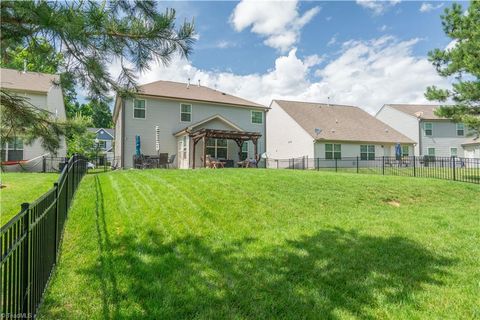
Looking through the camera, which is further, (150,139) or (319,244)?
(150,139)

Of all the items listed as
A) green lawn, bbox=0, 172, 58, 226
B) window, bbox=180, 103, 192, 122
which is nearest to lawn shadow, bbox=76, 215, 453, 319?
green lawn, bbox=0, 172, 58, 226

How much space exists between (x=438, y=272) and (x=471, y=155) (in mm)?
34507

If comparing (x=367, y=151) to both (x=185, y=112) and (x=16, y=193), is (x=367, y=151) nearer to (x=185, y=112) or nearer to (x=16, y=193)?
(x=185, y=112)

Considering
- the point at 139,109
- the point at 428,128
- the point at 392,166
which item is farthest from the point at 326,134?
the point at 139,109

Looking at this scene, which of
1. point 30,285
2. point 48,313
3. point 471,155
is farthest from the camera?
point 471,155

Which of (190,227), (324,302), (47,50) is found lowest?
(324,302)

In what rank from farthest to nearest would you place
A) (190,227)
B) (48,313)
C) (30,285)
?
(190,227), (48,313), (30,285)

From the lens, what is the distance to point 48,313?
10.6 ft

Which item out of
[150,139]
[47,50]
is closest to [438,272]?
[47,50]

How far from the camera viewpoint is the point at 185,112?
2097 cm

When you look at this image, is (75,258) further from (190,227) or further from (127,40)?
(127,40)

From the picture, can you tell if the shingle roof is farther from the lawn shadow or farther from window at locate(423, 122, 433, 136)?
window at locate(423, 122, 433, 136)

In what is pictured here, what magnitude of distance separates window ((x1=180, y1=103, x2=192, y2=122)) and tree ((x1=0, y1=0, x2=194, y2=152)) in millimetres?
15861

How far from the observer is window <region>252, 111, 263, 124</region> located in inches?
921
